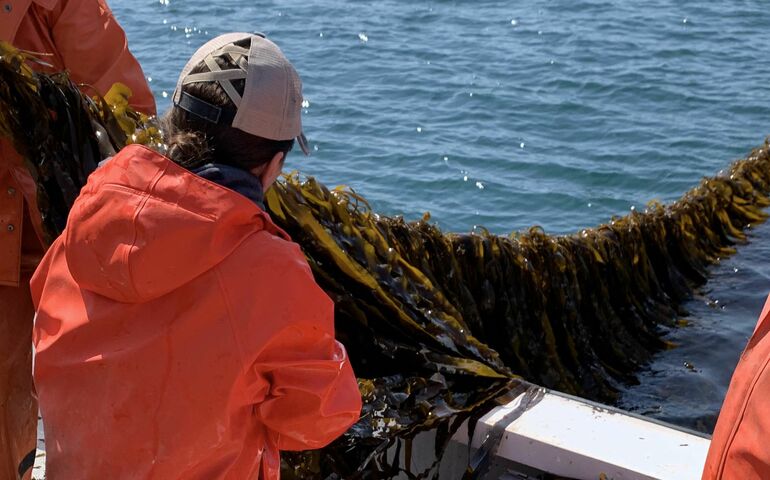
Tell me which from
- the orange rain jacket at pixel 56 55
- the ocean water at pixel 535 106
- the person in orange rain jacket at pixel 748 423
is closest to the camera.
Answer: the person in orange rain jacket at pixel 748 423

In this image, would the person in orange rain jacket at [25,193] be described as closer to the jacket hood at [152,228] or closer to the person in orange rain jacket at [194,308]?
the person in orange rain jacket at [194,308]

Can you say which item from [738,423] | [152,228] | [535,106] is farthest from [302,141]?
[535,106]

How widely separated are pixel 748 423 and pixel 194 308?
1.08 meters

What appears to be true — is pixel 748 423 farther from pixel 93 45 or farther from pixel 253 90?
pixel 93 45

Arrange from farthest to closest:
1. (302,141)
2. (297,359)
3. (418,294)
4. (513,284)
→ (513,284) < (418,294) < (302,141) < (297,359)

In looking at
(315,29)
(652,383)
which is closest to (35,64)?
(652,383)

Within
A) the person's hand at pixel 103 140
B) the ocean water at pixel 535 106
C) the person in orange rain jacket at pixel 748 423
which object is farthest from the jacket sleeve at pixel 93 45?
the ocean water at pixel 535 106

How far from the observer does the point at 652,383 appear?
17.1ft

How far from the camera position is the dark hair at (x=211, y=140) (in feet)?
6.64

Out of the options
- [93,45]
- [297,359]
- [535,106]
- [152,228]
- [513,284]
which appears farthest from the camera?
[535,106]

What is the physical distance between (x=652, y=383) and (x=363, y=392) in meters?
2.38

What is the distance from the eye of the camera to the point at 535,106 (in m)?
12.5

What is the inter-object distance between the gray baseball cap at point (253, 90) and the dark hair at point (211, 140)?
0.4 inches

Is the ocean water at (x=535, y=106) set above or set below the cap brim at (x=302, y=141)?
below
